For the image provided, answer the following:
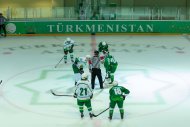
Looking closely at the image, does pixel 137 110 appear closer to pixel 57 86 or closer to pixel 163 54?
pixel 57 86

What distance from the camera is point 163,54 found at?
1598 centimetres

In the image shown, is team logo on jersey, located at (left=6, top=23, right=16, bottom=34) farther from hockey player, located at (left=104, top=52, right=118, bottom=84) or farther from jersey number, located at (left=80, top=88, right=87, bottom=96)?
jersey number, located at (left=80, top=88, right=87, bottom=96)

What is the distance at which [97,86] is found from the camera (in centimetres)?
1145

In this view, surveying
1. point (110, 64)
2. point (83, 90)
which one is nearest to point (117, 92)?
point (83, 90)

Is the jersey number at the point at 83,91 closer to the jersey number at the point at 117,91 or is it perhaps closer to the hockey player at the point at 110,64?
the jersey number at the point at 117,91

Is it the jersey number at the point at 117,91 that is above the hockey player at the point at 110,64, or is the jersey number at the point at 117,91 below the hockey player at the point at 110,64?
below

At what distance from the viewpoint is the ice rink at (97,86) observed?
895cm

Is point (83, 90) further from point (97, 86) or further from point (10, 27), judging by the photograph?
point (10, 27)

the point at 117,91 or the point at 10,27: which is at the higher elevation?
the point at 10,27

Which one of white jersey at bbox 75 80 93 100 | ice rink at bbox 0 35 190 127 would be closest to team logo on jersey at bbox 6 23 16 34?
ice rink at bbox 0 35 190 127

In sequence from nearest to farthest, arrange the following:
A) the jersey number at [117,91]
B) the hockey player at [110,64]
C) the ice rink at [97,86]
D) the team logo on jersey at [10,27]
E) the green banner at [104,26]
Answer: the jersey number at [117,91]
the ice rink at [97,86]
the hockey player at [110,64]
the team logo on jersey at [10,27]
the green banner at [104,26]

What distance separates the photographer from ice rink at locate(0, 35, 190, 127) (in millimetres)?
8953

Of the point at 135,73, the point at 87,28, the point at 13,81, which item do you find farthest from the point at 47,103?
the point at 87,28

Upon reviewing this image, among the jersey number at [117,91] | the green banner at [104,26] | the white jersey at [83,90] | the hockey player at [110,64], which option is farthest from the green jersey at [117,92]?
the green banner at [104,26]
